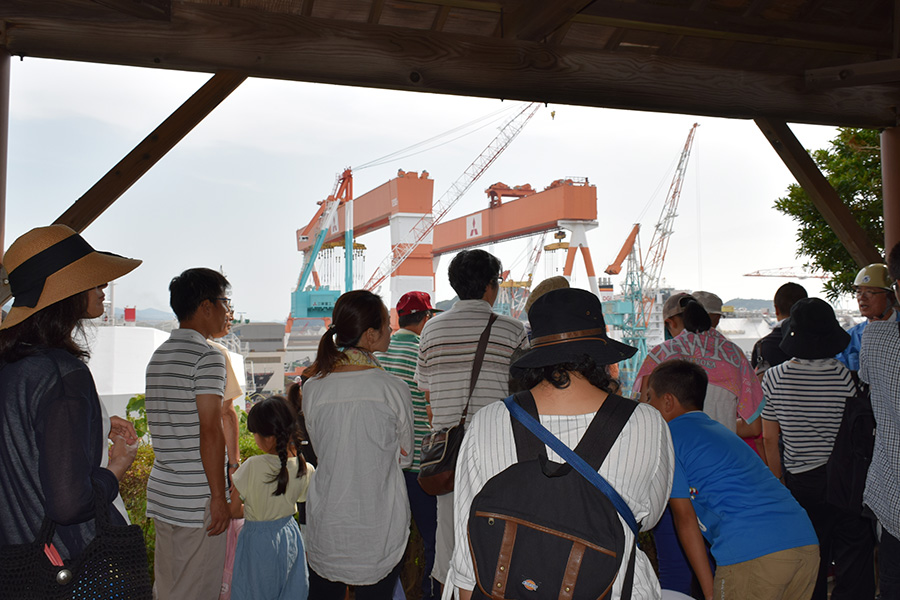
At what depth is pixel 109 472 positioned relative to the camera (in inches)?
53.9

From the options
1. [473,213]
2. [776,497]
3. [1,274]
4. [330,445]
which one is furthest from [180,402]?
[473,213]

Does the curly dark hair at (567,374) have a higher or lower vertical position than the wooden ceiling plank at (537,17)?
lower

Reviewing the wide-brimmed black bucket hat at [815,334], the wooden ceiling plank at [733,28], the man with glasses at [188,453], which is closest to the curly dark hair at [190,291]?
the man with glasses at [188,453]

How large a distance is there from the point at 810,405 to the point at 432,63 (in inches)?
84.3

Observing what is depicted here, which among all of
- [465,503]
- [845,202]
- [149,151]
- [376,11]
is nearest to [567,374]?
[465,503]

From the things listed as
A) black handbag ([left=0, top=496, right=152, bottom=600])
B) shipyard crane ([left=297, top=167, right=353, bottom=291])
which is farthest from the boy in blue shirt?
shipyard crane ([left=297, top=167, right=353, bottom=291])

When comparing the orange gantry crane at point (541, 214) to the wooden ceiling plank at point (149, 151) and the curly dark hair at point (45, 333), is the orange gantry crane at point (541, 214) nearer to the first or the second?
the wooden ceiling plank at point (149, 151)

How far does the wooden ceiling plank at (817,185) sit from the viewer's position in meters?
3.55

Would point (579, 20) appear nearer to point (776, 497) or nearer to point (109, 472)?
point (776, 497)

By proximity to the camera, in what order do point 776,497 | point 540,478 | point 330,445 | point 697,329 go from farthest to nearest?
point 697,329
point 330,445
point 776,497
point 540,478

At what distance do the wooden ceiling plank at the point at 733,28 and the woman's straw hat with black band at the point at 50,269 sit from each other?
→ 8.13 ft

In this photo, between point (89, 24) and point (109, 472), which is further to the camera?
point (89, 24)

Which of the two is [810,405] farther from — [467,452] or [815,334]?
[467,452]

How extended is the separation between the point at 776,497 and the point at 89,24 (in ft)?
9.38
